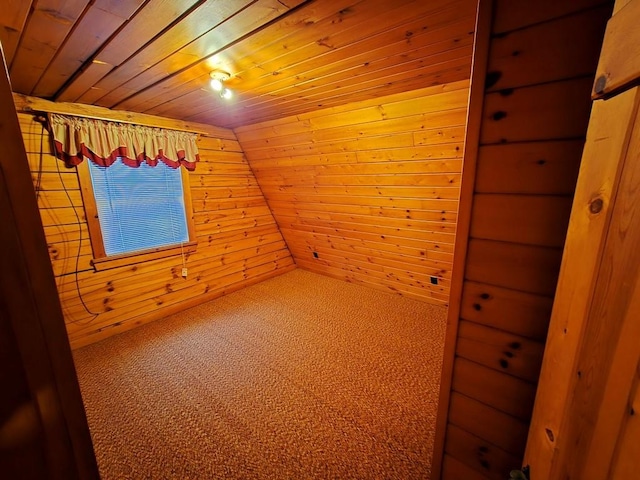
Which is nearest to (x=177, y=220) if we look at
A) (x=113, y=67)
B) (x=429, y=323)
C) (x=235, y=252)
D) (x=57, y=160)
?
(x=235, y=252)

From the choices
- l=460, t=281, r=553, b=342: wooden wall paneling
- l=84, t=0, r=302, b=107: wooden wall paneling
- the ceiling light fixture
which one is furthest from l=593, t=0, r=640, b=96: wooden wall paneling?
the ceiling light fixture

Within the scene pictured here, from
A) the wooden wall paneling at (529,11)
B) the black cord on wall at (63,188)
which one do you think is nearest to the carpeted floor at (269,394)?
the black cord on wall at (63,188)

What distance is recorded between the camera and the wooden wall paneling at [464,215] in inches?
26.9

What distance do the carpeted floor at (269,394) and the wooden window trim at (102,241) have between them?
709 millimetres

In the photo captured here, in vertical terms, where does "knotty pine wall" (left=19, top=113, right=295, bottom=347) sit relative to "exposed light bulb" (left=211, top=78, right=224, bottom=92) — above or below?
below

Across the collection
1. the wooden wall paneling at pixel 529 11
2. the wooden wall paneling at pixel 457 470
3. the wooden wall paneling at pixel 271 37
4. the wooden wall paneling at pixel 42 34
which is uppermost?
the wooden wall paneling at pixel 271 37

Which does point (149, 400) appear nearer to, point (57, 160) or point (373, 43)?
point (57, 160)

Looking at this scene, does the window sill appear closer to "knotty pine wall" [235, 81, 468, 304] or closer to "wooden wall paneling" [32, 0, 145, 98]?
"knotty pine wall" [235, 81, 468, 304]

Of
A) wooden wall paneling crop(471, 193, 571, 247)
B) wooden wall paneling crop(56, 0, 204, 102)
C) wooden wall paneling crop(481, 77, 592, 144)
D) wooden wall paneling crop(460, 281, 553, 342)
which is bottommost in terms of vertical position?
wooden wall paneling crop(460, 281, 553, 342)

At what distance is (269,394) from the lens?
1808 mm

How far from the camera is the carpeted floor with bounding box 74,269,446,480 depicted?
1375 millimetres

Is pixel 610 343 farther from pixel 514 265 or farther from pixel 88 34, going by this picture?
pixel 88 34

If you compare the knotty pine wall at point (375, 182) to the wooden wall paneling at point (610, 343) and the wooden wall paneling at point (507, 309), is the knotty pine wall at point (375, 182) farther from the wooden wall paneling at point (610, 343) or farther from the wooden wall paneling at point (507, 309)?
the wooden wall paneling at point (610, 343)

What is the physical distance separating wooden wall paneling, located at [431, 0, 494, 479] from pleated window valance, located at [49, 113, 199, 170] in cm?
277
